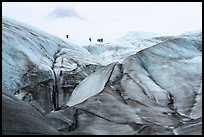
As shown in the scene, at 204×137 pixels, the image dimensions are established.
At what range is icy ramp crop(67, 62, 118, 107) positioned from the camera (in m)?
12.5

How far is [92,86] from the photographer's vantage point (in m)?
13.1

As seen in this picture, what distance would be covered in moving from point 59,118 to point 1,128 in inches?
95.1

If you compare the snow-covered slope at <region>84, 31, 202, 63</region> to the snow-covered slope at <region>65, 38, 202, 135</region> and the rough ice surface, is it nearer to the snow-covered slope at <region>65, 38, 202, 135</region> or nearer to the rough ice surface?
the rough ice surface

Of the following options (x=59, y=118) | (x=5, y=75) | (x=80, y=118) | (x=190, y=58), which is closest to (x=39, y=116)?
(x=59, y=118)

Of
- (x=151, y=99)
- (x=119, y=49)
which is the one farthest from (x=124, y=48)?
(x=151, y=99)

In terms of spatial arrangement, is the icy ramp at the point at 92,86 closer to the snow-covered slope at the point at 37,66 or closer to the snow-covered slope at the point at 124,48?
the snow-covered slope at the point at 37,66

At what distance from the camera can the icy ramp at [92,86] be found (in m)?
12.5

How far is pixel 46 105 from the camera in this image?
46.2ft

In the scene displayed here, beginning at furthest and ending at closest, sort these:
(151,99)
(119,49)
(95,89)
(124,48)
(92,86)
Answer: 1. (119,49)
2. (124,48)
3. (92,86)
4. (95,89)
5. (151,99)

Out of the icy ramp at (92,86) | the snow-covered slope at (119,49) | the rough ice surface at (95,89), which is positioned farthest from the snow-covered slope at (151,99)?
the snow-covered slope at (119,49)

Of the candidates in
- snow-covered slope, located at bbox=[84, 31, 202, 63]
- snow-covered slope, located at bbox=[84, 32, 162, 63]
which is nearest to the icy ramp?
snow-covered slope, located at bbox=[84, 31, 202, 63]

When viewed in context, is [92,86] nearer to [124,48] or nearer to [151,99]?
[151,99]

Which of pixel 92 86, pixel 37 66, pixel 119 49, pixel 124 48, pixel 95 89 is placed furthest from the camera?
pixel 119 49

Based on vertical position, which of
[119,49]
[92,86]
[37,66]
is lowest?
[119,49]
